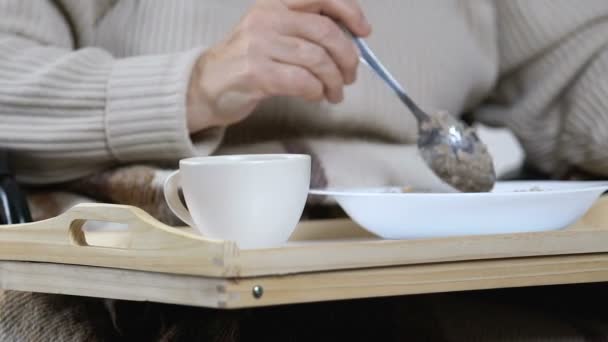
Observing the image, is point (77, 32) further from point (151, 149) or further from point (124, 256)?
point (124, 256)

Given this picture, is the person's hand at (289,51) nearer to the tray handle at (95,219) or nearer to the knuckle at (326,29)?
the knuckle at (326,29)

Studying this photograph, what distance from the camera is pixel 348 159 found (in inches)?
35.4

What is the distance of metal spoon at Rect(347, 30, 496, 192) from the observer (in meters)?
0.71

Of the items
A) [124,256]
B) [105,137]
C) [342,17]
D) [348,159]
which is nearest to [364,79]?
[348,159]

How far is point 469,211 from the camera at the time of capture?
1.65 feet

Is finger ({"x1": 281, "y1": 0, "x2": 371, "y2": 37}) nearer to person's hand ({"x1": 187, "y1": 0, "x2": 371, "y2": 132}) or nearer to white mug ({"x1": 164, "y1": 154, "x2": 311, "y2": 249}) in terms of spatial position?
person's hand ({"x1": 187, "y1": 0, "x2": 371, "y2": 132})

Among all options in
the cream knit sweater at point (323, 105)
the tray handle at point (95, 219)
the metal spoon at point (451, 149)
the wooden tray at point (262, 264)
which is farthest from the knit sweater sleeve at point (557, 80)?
the tray handle at point (95, 219)

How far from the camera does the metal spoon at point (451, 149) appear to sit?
709 millimetres

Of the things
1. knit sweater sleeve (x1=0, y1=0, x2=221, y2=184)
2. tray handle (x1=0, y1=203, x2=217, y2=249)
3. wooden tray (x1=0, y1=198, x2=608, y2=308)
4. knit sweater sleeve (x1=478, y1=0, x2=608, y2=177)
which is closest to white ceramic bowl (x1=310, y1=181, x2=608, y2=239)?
wooden tray (x1=0, y1=198, x2=608, y2=308)

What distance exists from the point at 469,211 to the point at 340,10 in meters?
0.30

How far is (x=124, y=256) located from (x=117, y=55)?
0.52m

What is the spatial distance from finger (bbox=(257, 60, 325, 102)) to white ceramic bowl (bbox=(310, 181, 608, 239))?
205 mm

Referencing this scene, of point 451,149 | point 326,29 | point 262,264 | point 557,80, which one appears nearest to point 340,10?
point 326,29

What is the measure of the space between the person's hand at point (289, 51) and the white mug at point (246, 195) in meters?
0.24
